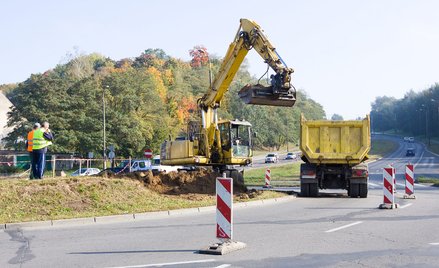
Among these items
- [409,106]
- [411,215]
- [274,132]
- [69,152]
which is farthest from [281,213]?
[409,106]

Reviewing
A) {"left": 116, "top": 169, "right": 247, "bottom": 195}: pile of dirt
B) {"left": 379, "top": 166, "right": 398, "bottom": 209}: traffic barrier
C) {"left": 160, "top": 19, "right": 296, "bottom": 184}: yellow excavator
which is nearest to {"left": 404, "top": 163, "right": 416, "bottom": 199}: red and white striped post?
{"left": 379, "top": 166, "right": 398, "bottom": 209}: traffic barrier

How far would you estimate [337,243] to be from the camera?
9938 millimetres

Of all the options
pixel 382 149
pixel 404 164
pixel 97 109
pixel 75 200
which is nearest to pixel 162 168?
pixel 97 109

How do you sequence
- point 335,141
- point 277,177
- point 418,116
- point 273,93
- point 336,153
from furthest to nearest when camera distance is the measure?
point 418,116 → point 277,177 → point 335,141 → point 336,153 → point 273,93

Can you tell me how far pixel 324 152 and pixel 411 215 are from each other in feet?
23.4

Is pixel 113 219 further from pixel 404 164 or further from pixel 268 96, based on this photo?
pixel 404 164

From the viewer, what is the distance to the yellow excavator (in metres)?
22.0

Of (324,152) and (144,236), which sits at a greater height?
(324,152)

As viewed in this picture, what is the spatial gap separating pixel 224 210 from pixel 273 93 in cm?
1109

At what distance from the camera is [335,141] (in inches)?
863

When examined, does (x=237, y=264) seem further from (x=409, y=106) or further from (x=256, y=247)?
(x=409, y=106)

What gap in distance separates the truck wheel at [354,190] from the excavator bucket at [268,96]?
181 inches

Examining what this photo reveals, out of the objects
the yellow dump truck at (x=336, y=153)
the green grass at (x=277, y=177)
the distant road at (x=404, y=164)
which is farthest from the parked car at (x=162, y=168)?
the distant road at (x=404, y=164)

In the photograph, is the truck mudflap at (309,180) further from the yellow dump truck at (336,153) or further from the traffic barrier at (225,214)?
the traffic barrier at (225,214)
